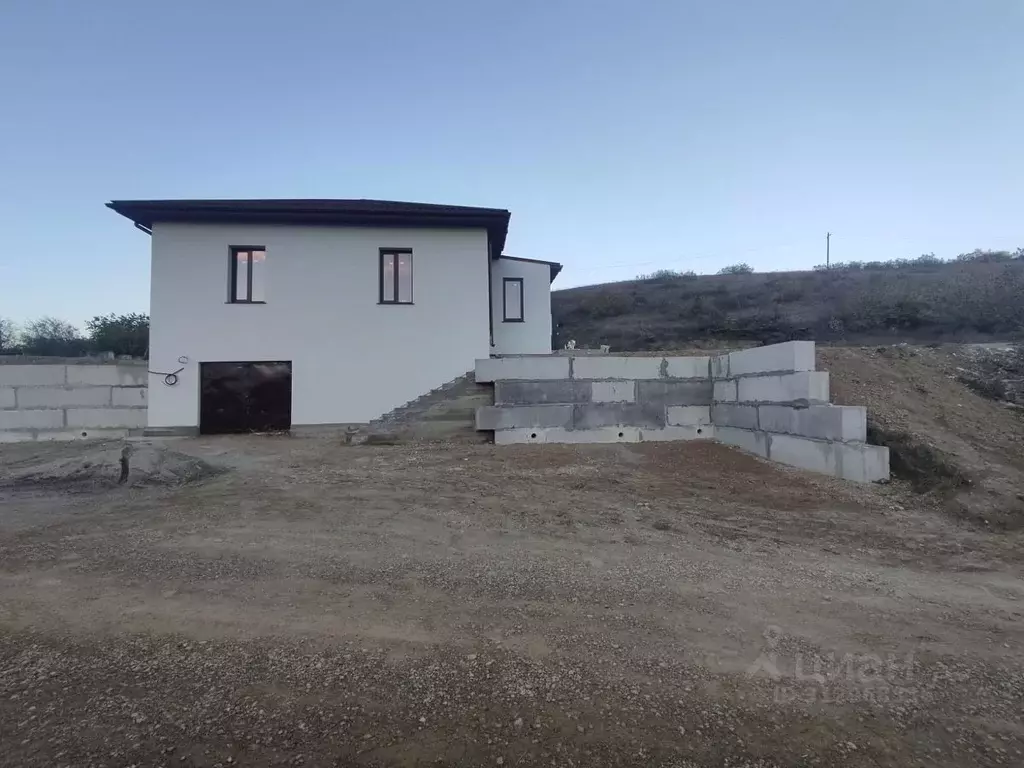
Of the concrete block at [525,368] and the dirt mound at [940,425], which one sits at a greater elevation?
the concrete block at [525,368]

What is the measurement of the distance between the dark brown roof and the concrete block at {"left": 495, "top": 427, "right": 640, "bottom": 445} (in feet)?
16.9

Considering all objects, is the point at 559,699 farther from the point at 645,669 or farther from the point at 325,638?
the point at 325,638

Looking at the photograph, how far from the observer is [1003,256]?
27641mm

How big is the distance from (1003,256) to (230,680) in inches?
1474

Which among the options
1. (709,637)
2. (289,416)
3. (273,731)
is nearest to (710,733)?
(709,637)

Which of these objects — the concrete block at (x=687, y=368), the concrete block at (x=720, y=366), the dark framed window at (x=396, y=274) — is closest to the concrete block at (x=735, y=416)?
the concrete block at (x=720, y=366)

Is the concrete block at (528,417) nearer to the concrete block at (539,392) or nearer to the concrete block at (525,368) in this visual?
the concrete block at (539,392)

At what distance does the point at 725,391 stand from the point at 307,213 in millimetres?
8863

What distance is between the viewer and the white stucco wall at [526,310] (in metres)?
14.6

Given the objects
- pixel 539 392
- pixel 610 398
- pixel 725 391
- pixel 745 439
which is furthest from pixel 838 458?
pixel 539 392

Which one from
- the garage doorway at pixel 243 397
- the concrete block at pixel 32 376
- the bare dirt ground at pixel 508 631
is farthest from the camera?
the garage doorway at pixel 243 397

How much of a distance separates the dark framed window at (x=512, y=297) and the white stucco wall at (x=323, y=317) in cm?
295

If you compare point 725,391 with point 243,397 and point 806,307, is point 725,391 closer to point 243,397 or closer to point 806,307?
point 243,397

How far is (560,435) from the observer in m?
8.87
